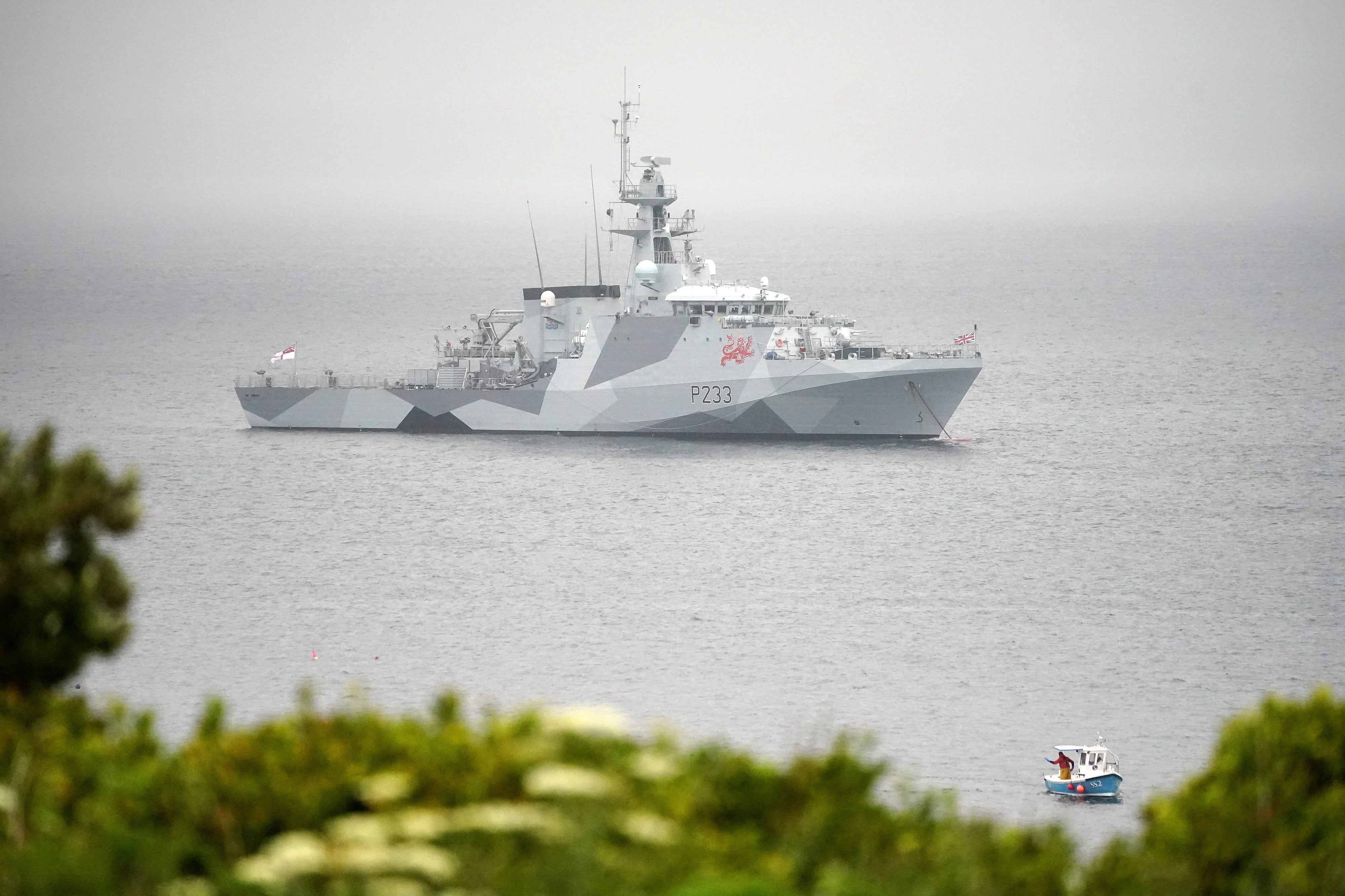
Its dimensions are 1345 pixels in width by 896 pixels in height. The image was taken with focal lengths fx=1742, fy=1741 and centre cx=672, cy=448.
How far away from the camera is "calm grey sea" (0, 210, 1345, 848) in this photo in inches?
1057

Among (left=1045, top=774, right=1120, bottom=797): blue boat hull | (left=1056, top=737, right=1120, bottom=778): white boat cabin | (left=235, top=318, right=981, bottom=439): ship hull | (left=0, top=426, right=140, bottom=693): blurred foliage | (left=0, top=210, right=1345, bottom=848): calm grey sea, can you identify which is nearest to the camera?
(left=0, top=426, right=140, bottom=693): blurred foliage

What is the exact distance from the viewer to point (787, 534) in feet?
130

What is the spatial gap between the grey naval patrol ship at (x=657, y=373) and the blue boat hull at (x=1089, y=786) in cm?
2391

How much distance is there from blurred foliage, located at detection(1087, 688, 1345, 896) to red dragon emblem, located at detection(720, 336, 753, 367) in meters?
35.3

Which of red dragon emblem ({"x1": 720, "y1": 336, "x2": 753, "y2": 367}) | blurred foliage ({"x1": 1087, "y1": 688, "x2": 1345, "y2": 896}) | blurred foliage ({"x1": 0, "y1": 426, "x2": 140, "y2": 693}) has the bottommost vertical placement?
blurred foliage ({"x1": 1087, "y1": 688, "x2": 1345, "y2": 896})

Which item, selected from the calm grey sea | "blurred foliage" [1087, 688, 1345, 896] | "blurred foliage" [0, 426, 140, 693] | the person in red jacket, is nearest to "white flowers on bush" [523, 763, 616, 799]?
"blurred foliage" [1087, 688, 1345, 896]

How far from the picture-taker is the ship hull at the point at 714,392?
47.7 meters

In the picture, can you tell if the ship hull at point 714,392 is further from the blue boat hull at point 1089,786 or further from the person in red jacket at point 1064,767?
the blue boat hull at point 1089,786

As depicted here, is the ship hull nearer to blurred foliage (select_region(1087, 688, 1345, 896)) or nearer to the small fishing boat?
the small fishing boat

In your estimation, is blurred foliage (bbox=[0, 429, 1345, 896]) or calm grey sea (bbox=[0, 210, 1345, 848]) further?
calm grey sea (bbox=[0, 210, 1345, 848])

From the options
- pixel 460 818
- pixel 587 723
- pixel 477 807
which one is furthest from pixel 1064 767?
pixel 460 818

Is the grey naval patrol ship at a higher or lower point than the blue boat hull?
higher

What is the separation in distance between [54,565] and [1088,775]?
15.2m

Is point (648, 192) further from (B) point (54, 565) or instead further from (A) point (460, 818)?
(A) point (460, 818)
